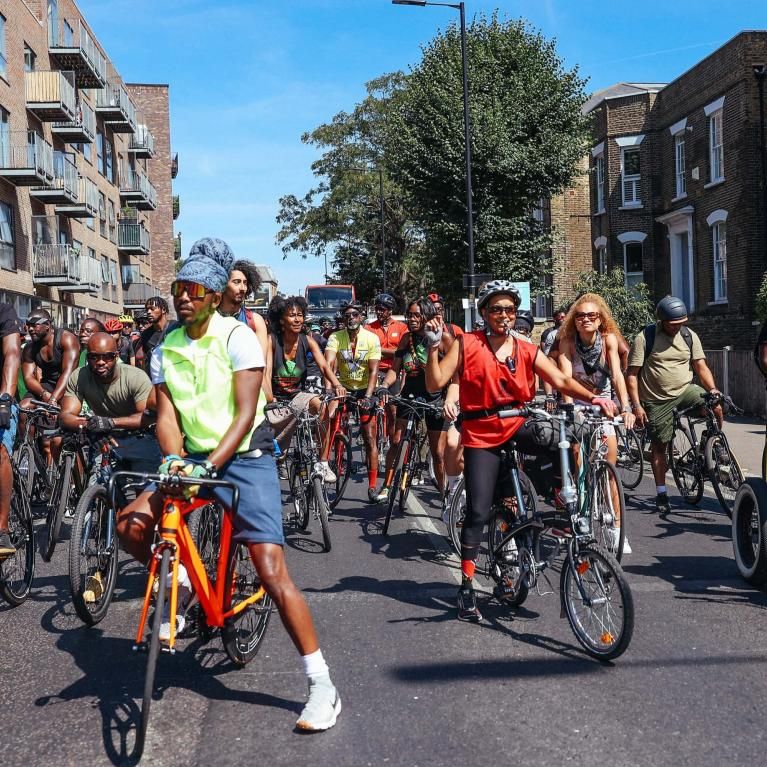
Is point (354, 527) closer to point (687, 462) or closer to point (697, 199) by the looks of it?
point (687, 462)

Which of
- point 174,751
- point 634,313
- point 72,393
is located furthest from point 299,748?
point 634,313

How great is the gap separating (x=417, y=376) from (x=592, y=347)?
6.96 feet

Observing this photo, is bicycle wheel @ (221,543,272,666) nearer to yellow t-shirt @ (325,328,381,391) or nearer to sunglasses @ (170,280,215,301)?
sunglasses @ (170,280,215,301)

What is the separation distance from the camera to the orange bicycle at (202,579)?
367 cm

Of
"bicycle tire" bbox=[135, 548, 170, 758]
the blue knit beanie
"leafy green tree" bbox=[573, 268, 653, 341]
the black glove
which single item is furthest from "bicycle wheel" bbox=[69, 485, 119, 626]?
"leafy green tree" bbox=[573, 268, 653, 341]

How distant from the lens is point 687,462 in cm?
925

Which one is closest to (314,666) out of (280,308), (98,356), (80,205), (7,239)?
(98,356)

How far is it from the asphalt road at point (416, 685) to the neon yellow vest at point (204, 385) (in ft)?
3.71

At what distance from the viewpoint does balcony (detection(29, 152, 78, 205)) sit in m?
35.1

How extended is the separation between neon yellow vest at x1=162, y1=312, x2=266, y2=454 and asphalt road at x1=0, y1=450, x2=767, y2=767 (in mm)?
1131

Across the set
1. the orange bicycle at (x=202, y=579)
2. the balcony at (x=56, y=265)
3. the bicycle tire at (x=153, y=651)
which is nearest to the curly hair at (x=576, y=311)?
the orange bicycle at (x=202, y=579)

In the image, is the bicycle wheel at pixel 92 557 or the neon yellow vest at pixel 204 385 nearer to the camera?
the neon yellow vest at pixel 204 385

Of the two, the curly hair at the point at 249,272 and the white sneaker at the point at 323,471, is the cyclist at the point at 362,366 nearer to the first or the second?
the white sneaker at the point at 323,471

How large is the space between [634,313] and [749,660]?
68.3 ft
